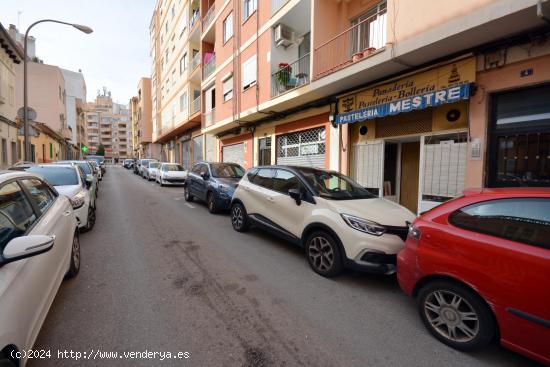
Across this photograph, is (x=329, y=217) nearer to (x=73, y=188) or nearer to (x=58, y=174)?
(x=73, y=188)

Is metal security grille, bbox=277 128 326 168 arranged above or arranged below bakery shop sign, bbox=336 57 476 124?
below

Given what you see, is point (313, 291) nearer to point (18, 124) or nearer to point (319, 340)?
point (319, 340)

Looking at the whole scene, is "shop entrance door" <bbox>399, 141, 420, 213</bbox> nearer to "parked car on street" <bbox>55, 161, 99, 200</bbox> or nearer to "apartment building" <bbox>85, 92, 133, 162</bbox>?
"parked car on street" <bbox>55, 161, 99, 200</bbox>

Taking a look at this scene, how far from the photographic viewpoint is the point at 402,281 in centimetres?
299

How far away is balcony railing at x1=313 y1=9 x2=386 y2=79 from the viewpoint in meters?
8.04

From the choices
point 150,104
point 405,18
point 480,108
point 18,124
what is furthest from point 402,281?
point 150,104

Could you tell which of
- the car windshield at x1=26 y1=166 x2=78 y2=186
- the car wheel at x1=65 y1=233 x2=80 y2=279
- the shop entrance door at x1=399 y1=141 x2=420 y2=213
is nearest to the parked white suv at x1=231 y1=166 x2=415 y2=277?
the car wheel at x1=65 y1=233 x2=80 y2=279

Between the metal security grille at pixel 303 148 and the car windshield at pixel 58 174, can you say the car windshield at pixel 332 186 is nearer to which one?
the metal security grille at pixel 303 148

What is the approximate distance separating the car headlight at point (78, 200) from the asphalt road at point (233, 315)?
1015 millimetres

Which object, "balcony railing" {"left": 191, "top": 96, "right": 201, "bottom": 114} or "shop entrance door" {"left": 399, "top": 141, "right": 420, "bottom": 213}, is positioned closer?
"shop entrance door" {"left": 399, "top": 141, "right": 420, "bottom": 213}

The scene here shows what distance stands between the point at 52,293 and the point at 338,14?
10131mm

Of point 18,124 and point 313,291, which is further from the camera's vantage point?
point 18,124

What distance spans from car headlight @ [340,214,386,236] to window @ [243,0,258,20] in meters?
11.7

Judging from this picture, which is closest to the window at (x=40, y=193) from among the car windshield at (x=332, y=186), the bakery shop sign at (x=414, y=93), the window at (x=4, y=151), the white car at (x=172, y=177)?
the car windshield at (x=332, y=186)
